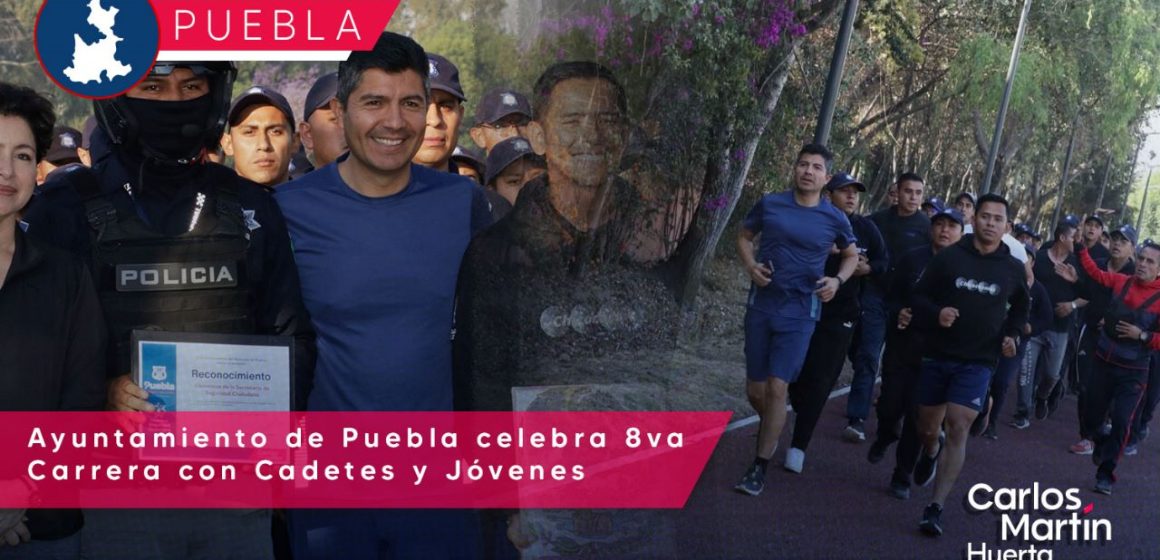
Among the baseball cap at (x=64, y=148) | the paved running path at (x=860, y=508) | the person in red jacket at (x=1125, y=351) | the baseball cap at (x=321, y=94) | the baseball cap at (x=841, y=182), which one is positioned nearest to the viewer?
the baseball cap at (x=321, y=94)

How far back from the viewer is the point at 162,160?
2.72 meters

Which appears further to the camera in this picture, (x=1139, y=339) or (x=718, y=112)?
(x=718, y=112)

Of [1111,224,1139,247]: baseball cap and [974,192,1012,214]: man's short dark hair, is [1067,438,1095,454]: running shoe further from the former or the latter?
[974,192,1012,214]: man's short dark hair

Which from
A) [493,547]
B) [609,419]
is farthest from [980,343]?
[493,547]

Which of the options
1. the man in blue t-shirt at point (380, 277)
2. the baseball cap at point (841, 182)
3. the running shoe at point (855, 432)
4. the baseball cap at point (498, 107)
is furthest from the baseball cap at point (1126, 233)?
the man in blue t-shirt at point (380, 277)

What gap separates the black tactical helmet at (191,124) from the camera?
8.89ft

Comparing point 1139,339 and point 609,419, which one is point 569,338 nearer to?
point 609,419

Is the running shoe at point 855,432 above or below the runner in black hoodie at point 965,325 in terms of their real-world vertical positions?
below

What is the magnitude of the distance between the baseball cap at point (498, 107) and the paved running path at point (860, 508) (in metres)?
2.65

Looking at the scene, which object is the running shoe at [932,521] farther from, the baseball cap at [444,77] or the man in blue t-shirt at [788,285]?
the baseball cap at [444,77]

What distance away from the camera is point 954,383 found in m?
6.59

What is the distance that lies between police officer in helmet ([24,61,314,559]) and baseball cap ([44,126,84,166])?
4.01 m

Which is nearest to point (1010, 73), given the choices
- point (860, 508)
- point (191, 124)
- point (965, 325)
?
point (965, 325)

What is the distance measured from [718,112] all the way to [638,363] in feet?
11.2
